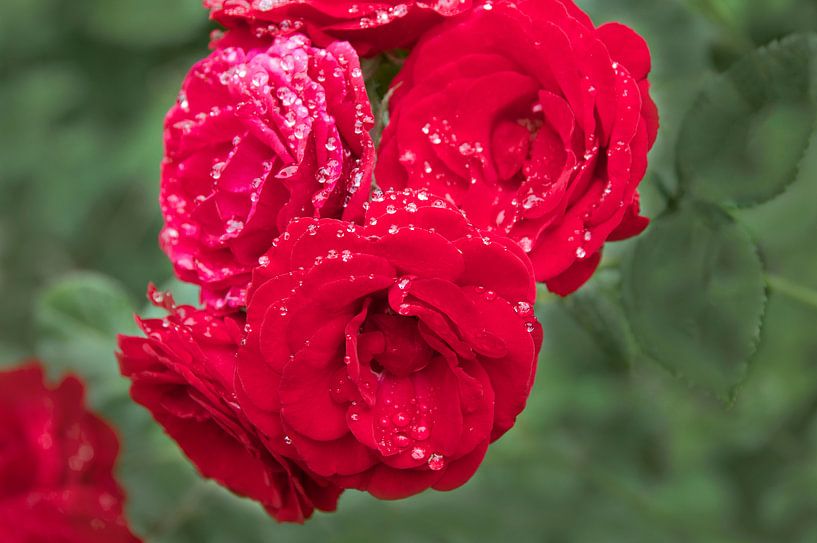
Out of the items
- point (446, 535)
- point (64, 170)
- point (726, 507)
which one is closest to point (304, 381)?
point (446, 535)

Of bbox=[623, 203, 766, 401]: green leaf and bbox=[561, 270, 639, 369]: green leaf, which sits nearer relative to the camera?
bbox=[623, 203, 766, 401]: green leaf

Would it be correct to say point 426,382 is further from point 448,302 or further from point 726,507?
point 726,507

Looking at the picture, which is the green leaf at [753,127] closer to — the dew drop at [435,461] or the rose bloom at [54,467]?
the dew drop at [435,461]

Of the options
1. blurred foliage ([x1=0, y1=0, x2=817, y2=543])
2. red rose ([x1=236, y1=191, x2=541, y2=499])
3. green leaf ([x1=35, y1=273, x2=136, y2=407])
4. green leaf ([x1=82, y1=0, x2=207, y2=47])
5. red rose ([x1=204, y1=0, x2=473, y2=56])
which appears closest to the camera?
red rose ([x1=236, y1=191, x2=541, y2=499])

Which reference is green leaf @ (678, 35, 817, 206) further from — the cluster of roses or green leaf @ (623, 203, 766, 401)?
the cluster of roses

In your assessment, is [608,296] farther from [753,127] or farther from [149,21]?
[149,21]

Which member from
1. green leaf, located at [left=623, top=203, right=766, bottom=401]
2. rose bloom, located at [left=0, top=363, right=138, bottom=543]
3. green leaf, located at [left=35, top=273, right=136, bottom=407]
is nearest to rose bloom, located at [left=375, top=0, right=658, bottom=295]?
green leaf, located at [left=623, top=203, right=766, bottom=401]

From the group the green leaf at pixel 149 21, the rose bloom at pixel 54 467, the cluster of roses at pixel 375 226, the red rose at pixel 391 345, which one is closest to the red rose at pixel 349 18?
the cluster of roses at pixel 375 226
